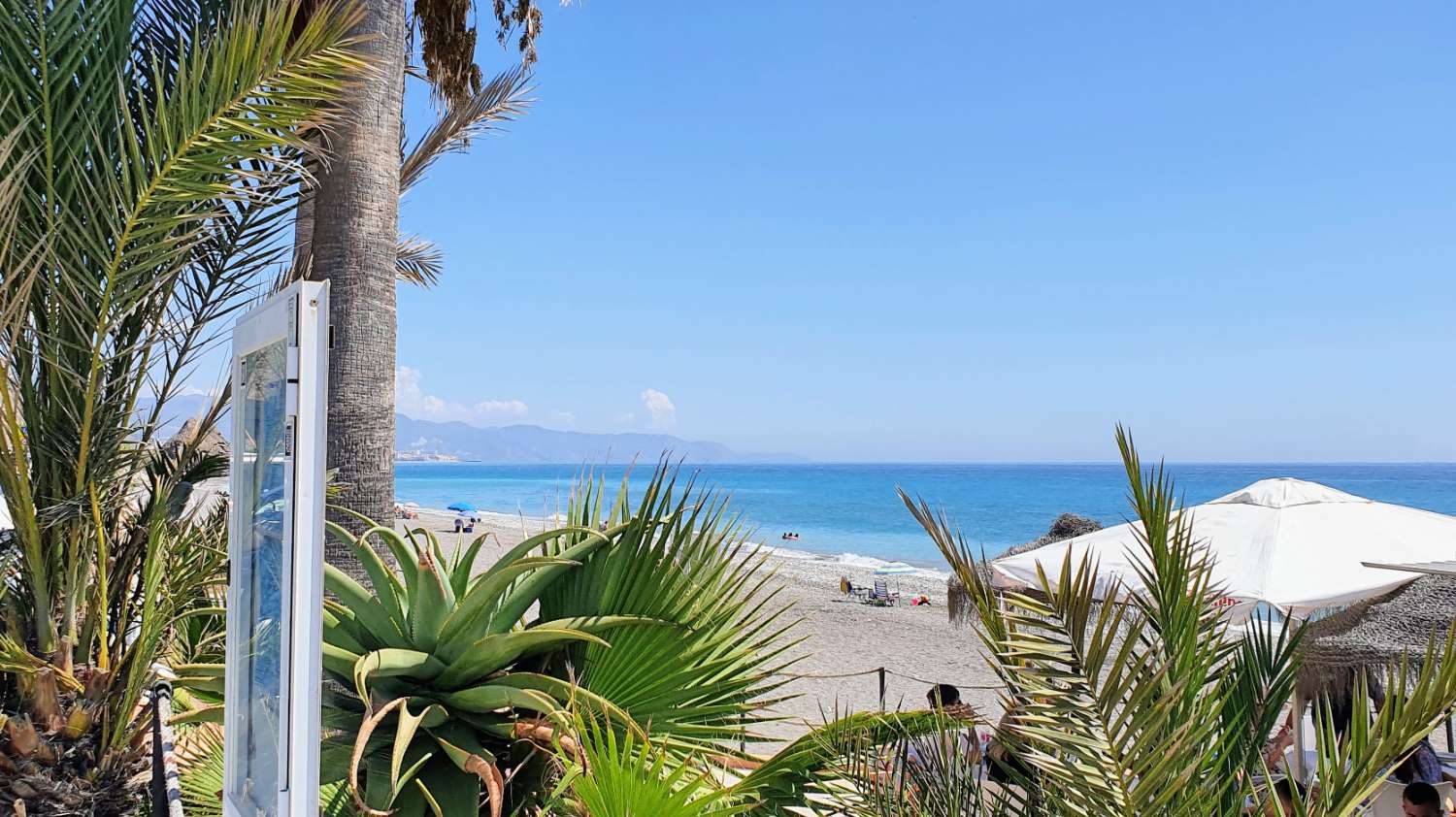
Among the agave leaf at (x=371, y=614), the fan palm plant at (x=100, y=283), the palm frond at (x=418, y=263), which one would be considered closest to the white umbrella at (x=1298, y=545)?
the agave leaf at (x=371, y=614)

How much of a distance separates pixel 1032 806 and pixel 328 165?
12.3 feet

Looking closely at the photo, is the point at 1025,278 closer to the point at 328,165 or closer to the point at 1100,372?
the point at 1100,372

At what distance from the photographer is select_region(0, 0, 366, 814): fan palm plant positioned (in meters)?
Answer: 3.13

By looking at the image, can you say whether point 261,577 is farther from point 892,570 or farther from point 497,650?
point 892,570

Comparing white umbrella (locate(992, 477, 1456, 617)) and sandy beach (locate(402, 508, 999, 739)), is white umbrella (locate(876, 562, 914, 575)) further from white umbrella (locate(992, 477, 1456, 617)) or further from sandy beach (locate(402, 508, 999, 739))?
white umbrella (locate(992, 477, 1456, 617))

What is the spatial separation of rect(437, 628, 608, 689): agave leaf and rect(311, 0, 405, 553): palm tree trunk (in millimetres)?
1510

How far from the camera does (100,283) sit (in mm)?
3295

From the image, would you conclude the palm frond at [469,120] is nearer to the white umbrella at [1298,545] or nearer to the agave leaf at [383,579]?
the agave leaf at [383,579]

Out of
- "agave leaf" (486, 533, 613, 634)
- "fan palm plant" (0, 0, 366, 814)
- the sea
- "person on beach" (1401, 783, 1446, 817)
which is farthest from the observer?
the sea

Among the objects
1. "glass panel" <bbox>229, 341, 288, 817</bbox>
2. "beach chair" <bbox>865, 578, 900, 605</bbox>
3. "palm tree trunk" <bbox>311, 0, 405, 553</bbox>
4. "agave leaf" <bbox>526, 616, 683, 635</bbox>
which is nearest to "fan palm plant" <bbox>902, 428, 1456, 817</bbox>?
"agave leaf" <bbox>526, 616, 683, 635</bbox>

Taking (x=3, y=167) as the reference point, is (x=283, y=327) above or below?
below

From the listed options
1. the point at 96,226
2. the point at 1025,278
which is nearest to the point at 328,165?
the point at 96,226

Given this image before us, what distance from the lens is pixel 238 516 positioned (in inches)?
93.3

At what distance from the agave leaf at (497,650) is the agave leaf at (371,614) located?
18 centimetres
